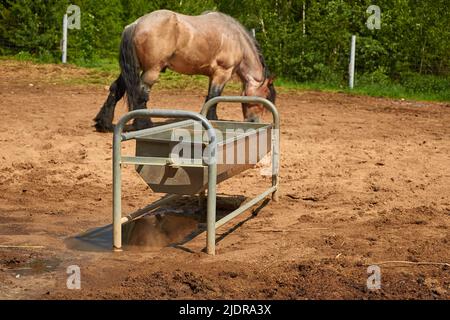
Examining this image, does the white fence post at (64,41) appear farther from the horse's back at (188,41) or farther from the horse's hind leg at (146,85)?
the horse's hind leg at (146,85)

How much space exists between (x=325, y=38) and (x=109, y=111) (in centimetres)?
819

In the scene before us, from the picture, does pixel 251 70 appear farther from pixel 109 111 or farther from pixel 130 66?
pixel 109 111

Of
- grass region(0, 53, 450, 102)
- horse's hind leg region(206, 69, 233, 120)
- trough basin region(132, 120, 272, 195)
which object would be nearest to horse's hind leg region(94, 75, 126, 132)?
horse's hind leg region(206, 69, 233, 120)

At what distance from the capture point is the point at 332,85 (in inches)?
638

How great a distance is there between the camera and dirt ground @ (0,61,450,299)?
4355 millimetres

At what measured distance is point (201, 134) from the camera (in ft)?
21.5

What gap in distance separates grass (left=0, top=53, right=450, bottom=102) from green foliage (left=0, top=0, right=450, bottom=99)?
49 millimetres

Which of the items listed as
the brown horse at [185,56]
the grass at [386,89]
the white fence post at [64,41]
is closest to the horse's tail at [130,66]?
the brown horse at [185,56]

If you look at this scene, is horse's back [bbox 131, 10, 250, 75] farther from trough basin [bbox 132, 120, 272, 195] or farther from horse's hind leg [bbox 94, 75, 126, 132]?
trough basin [bbox 132, 120, 272, 195]

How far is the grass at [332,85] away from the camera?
48.5 ft

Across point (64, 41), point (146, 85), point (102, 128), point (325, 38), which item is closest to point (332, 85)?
point (325, 38)

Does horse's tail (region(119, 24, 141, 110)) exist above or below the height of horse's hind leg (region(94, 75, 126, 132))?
above

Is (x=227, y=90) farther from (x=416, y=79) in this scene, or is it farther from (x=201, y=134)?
(x=201, y=134)

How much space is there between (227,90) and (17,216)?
8533 millimetres
